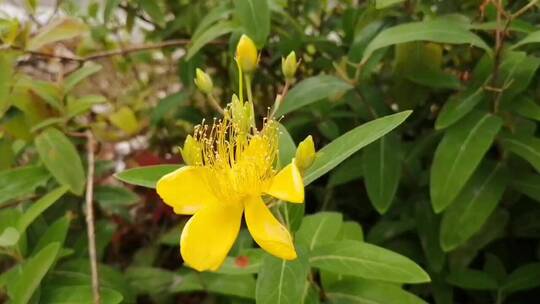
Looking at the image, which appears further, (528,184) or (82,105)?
(82,105)

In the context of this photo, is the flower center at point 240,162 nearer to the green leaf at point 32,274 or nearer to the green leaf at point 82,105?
the green leaf at point 32,274

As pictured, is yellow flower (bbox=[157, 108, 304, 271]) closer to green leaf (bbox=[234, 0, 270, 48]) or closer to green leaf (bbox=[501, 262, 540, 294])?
green leaf (bbox=[234, 0, 270, 48])

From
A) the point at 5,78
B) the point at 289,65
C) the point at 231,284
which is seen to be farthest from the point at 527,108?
the point at 5,78

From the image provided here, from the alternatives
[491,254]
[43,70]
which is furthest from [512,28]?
[43,70]

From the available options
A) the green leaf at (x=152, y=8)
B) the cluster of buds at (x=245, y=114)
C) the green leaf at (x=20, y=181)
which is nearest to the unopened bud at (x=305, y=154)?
the cluster of buds at (x=245, y=114)

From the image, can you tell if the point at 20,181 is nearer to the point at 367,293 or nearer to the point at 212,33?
the point at 212,33

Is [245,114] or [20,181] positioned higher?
[245,114]
